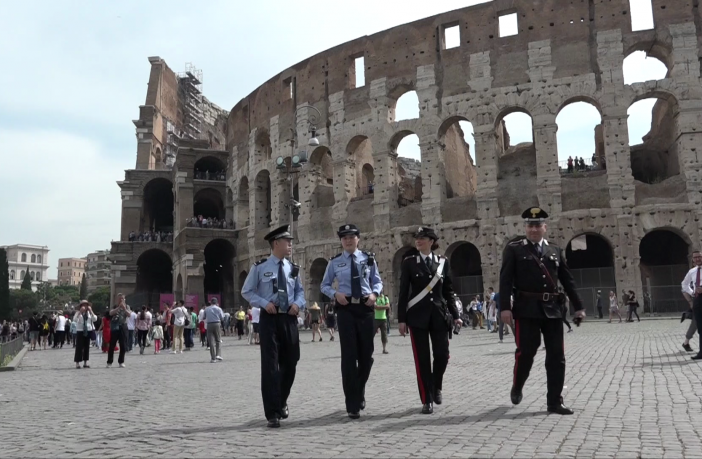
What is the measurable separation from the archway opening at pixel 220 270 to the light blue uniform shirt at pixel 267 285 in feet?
104

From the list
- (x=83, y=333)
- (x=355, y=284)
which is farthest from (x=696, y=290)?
(x=83, y=333)

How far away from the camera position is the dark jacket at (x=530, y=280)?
5.65 meters

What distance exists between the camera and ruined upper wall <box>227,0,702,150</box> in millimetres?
25188

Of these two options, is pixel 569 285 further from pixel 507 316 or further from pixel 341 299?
pixel 341 299

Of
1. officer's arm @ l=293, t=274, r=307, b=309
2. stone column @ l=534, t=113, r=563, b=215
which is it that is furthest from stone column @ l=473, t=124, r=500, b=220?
officer's arm @ l=293, t=274, r=307, b=309

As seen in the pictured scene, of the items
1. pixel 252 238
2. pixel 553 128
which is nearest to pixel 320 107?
pixel 252 238

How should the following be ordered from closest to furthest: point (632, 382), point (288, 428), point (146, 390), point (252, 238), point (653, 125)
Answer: point (288, 428) → point (632, 382) → point (146, 390) → point (653, 125) → point (252, 238)

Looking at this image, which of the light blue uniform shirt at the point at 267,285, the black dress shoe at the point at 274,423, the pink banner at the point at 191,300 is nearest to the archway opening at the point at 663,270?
the pink banner at the point at 191,300

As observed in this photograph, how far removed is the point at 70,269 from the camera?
168 m

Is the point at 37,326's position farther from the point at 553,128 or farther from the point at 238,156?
the point at 553,128

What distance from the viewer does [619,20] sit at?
25.1m

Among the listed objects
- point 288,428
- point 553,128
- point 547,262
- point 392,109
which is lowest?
point 288,428

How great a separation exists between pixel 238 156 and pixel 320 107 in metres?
8.54

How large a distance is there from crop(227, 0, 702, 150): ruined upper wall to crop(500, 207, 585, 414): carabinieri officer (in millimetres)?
21746
